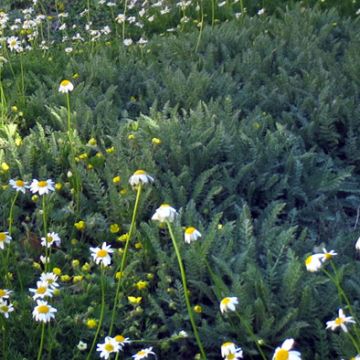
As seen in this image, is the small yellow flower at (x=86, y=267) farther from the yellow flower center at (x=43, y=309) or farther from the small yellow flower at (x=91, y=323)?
the yellow flower center at (x=43, y=309)

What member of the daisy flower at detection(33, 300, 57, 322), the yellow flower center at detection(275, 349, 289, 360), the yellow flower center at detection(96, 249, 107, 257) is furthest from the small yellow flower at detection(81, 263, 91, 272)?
the yellow flower center at detection(275, 349, 289, 360)

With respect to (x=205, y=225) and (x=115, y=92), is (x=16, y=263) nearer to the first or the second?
(x=205, y=225)

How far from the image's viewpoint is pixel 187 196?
3.44 meters

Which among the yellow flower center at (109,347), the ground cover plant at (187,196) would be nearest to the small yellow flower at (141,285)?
the ground cover plant at (187,196)

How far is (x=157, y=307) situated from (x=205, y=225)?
21.9 inches

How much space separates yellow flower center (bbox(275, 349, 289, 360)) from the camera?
1995 mm

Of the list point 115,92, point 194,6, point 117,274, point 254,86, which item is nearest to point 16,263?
point 117,274

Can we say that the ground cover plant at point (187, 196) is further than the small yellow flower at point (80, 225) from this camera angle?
No

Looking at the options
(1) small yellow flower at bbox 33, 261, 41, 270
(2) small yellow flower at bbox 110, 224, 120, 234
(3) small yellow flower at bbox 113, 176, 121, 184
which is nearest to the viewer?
(1) small yellow flower at bbox 33, 261, 41, 270

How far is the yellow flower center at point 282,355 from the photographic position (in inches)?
78.5

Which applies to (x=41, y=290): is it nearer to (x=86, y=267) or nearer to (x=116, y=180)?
(x=86, y=267)

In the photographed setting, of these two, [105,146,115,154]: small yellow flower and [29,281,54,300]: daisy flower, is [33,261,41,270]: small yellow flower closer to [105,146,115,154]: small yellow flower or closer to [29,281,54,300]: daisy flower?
[29,281,54,300]: daisy flower

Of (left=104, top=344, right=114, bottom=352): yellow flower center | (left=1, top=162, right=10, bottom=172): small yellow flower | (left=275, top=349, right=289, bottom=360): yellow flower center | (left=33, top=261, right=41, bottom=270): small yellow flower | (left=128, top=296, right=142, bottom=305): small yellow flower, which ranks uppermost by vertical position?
(left=275, top=349, right=289, bottom=360): yellow flower center

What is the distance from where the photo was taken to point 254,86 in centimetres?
448
